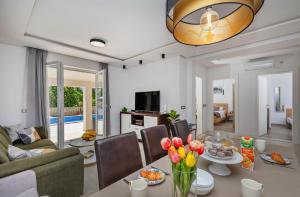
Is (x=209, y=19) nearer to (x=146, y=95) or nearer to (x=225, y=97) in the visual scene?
(x=146, y=95)

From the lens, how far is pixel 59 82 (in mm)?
A: 3594

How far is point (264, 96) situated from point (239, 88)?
1021 millimetres

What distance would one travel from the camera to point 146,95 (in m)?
4.49

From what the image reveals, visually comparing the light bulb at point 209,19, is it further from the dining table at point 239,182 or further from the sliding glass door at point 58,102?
the sliding glass door at point 58,102

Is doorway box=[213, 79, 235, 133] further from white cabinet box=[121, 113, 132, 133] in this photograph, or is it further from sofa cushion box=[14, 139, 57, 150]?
sofa cushion box=[14, 139, 57, 150]

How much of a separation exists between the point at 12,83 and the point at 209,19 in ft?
13.1

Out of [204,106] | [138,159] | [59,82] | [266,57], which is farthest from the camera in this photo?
[204,106]

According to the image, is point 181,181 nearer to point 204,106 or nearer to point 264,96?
point 204,106

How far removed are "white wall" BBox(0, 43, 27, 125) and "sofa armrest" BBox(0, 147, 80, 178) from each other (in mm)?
2484

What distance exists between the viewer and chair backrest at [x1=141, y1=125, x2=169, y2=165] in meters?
1.46

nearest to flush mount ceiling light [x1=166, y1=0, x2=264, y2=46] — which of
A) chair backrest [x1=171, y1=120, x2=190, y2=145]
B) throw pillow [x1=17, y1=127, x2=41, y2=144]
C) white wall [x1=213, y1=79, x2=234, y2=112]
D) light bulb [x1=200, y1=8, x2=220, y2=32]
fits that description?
light bulb [x1=200, y1=8, x2=220, y2=32]

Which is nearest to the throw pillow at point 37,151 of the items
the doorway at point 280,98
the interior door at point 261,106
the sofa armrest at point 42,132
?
the sofa armrest at point 42,132

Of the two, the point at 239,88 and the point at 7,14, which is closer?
the point at 7,14

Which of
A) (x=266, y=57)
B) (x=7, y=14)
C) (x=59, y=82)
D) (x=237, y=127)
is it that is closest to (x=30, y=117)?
(x=59, y=82)
